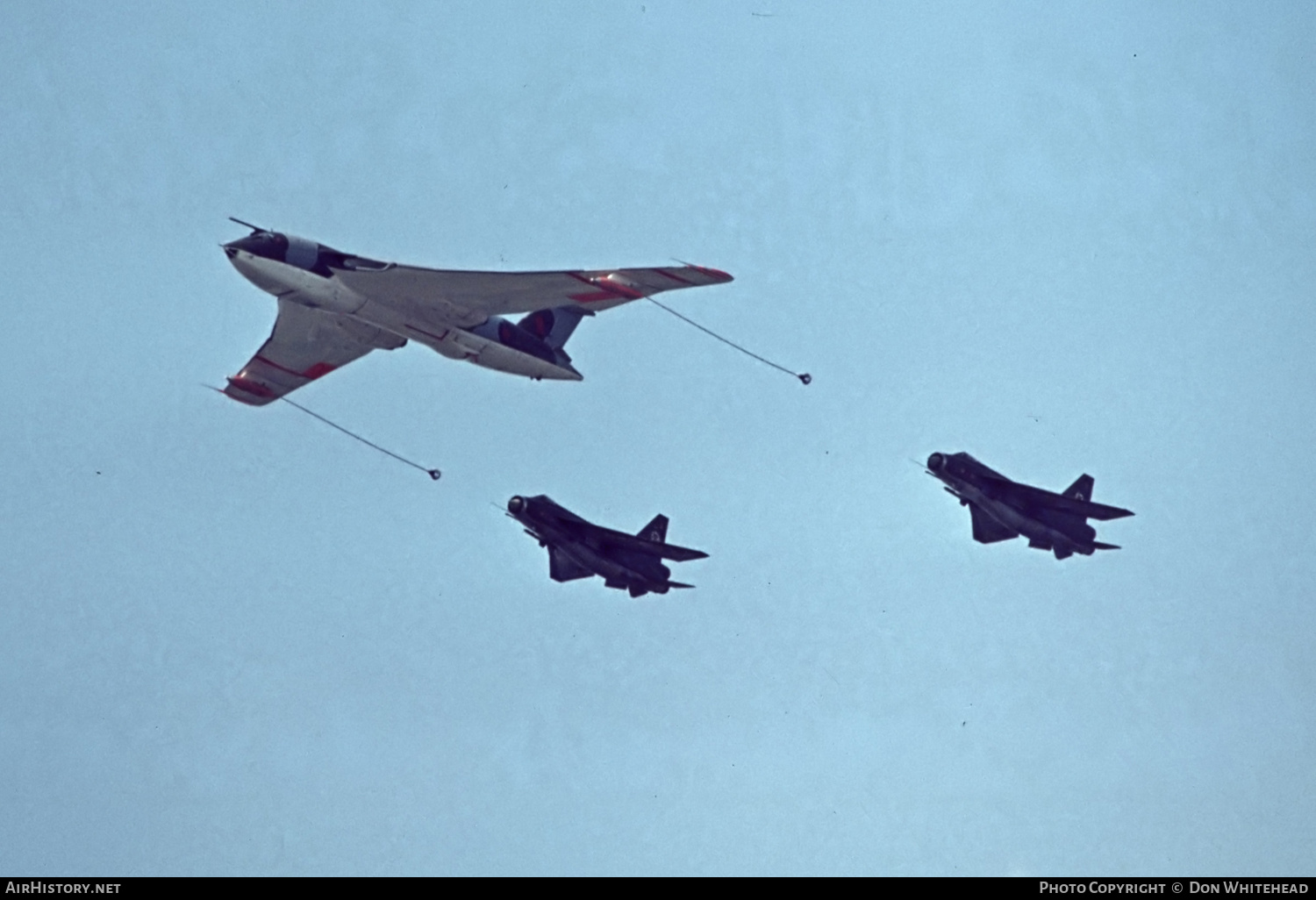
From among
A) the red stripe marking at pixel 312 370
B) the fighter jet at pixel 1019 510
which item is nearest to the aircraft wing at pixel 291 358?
the red stripe marking at pixel 312 370

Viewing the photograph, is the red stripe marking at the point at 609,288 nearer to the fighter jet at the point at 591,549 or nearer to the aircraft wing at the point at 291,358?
the fighter jet at the point at 591,549

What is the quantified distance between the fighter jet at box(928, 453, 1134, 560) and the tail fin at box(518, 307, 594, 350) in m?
10.7

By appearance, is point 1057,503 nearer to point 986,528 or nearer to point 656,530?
point 986,528

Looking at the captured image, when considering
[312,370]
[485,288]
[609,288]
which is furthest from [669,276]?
[312,370]

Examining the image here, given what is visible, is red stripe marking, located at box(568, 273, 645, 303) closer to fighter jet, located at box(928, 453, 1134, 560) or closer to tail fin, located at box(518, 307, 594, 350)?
tail fin, located at box(518, 307, 594, 350)

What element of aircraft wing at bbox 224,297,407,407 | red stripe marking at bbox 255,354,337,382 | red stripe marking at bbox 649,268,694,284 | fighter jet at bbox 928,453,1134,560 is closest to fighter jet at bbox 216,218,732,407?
red stripe marking at bbox 649,268,694,284

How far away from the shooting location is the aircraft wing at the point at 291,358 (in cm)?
5478

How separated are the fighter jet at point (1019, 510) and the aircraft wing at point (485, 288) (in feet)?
34.0
